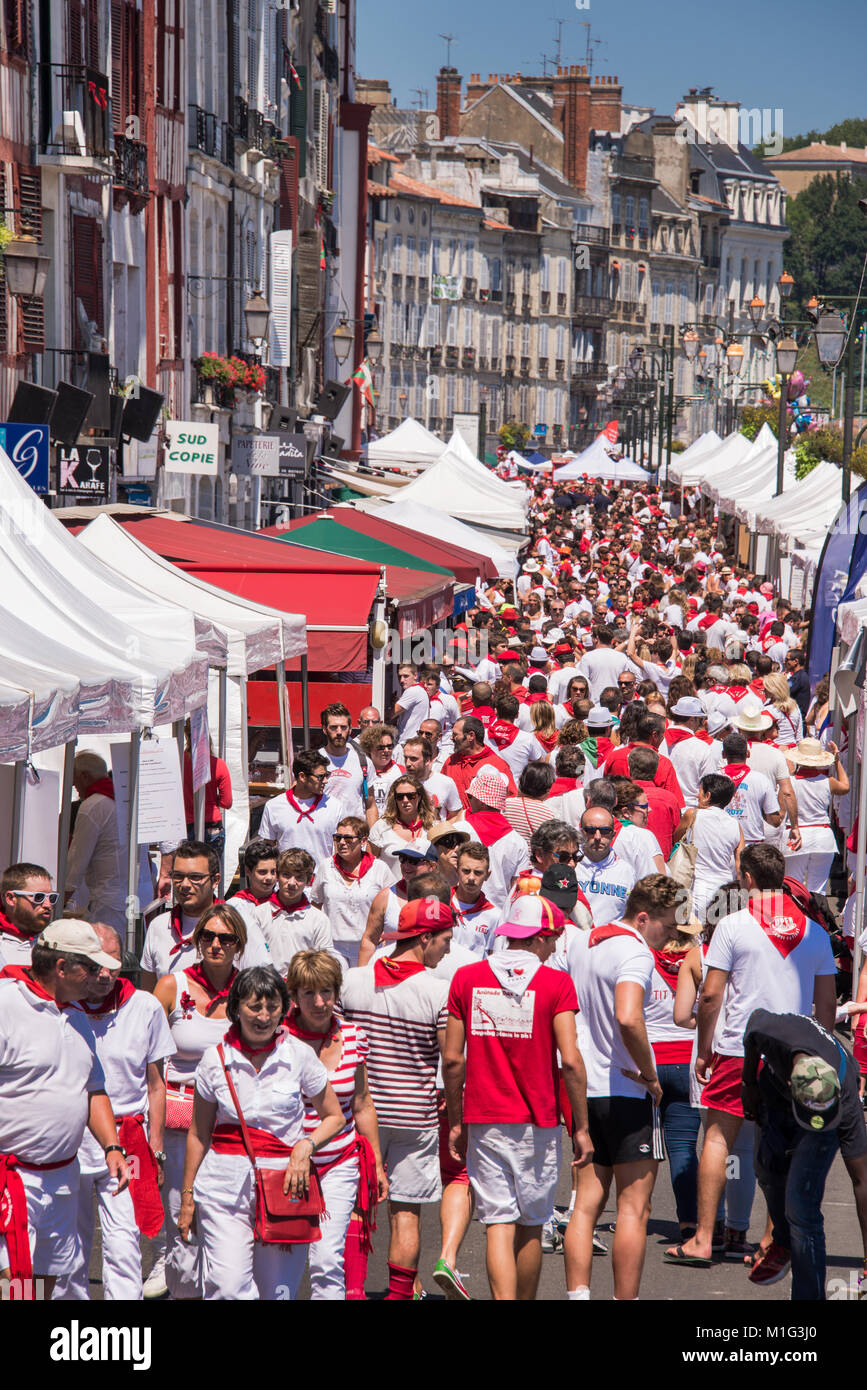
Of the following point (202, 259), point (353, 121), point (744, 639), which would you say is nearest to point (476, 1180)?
point (744, 639)

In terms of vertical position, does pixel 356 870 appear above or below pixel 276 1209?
above

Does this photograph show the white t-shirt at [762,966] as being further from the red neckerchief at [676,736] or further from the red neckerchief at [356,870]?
the red neckerchief at [676,736]

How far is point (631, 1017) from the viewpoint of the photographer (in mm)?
7125

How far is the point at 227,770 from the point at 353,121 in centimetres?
3788

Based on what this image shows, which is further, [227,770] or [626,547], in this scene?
[626,547]

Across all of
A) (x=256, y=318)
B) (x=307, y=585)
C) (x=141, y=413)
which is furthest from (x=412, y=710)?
(x=256, y=318)

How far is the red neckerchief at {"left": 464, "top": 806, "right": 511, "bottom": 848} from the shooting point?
10.6 metres

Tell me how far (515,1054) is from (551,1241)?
5.36 feet

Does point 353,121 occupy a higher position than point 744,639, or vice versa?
point 353,121

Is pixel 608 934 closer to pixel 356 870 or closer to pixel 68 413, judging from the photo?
pixel 356 870

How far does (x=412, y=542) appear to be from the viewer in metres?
21.2

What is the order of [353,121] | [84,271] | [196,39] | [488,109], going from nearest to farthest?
1. [84,271]
2. [196,39]
3. [353,121]
4. [488,109]

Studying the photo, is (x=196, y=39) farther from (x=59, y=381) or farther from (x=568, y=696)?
(x=568, y=696)

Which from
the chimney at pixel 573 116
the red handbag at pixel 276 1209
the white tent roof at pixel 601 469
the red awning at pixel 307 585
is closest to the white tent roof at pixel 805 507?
the red awning at pixel 307 585
